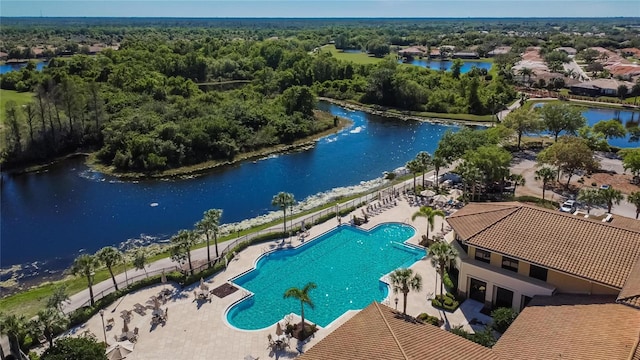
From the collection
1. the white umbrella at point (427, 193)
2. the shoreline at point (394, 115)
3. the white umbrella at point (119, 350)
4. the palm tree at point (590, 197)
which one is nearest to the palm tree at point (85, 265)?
the white umbrella at point (119, 350)

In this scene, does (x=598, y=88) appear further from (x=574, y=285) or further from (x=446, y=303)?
(x=446, y=303)

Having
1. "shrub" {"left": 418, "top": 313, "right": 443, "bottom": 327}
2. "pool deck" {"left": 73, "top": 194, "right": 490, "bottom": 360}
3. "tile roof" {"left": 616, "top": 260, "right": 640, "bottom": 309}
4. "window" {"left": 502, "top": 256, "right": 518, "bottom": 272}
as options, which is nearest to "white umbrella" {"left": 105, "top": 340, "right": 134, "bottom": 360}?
"pool deck" {"left": 73, "top": 194, "right": 490, "bottom": 360}

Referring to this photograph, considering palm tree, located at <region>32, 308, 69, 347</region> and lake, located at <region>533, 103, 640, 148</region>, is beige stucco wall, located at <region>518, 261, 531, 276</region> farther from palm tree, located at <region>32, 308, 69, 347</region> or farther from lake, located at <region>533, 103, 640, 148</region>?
lake, located at <region>533, 103, 640, 148</region>

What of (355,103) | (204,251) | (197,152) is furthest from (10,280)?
(355,103)

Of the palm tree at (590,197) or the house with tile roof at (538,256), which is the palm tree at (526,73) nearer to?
the palm tree at (590,197)

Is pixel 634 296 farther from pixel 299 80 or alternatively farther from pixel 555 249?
pixel 299 80
